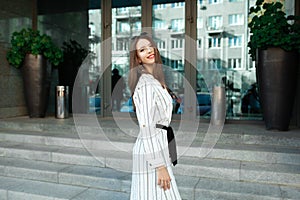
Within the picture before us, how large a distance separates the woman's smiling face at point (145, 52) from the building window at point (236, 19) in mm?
3259

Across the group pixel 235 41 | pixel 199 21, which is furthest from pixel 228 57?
Answer: pixel 199 21

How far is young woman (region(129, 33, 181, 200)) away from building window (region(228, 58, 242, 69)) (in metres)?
3.09

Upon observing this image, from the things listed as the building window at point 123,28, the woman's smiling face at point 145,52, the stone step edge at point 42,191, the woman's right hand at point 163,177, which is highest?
the building window at point 123,28

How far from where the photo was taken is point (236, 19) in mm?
4219

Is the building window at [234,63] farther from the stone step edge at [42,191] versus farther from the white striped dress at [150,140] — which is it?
the white striped dress at [150,140]

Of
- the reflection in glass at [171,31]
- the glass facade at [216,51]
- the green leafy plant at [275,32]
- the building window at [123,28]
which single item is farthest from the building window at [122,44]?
the green leafy plant at [275,32]

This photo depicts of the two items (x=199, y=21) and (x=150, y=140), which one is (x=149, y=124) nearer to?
(x=150, y=140)

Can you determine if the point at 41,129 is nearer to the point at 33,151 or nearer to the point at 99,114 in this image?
the point at 33,151

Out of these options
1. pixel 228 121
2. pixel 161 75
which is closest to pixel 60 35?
pixel 228 121

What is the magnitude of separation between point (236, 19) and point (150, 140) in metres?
3.47

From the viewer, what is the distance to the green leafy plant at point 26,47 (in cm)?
438

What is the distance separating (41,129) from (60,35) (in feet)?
7.13

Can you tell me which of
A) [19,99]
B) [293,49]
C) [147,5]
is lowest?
[19,99]

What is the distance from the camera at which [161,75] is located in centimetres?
145
